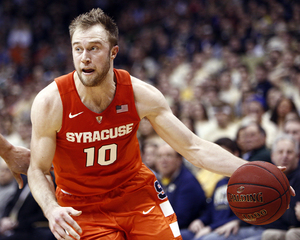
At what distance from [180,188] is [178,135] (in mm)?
2117

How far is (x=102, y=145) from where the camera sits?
287cm

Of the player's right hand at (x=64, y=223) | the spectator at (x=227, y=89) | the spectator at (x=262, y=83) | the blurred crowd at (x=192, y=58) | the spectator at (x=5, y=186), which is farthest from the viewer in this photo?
the spectator at (x=227, y=89)

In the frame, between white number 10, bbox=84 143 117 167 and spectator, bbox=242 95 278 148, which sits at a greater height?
white number 10, bbox=84 143 117 167

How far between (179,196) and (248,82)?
4.27 meters

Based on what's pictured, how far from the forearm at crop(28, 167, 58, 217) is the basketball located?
139cm

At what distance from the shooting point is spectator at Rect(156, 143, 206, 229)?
4.84 meters

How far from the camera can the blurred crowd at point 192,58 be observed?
7.01 metres

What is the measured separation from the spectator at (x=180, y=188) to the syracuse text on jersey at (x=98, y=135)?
7.30ft

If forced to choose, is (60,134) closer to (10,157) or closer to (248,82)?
(10,157)

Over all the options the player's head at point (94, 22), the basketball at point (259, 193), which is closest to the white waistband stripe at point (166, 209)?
the basketball at point (259, 193)

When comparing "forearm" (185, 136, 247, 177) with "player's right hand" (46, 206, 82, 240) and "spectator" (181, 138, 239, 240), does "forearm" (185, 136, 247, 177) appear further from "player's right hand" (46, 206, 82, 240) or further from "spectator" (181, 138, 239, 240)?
"spectator" (181, 138, 239, 240)

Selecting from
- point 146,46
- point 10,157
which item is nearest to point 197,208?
point 10,157

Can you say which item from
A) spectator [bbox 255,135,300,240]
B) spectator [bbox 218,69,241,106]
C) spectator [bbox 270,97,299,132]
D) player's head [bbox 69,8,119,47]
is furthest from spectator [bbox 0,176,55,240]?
spectator [bbox 218,69,241,106]

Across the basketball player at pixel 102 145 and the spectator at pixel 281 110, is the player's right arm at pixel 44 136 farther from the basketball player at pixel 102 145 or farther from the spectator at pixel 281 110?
the spectator at pixel 281 110
